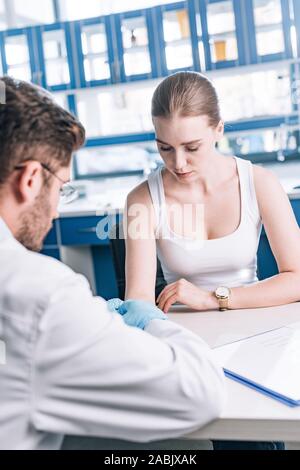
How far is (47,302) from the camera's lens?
0.69 meters

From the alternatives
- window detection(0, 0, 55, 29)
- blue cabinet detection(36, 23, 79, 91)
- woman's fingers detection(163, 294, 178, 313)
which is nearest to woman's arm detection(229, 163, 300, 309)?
woman's fingers detection(163, 294, 178, 313)

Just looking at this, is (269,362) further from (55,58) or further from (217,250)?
(55,58)

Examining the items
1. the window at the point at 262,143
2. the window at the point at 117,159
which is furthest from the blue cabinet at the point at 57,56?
the window at the point at 262,143

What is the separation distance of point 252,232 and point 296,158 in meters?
2.16

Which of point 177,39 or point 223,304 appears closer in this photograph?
point 223,304

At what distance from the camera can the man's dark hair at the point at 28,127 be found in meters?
0.77

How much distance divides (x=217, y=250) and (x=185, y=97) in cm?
43

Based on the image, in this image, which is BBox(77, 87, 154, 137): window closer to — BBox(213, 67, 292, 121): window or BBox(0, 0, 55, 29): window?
BBox(213, 67, 292, 121): window

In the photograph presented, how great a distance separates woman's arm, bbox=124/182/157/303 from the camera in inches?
57.9

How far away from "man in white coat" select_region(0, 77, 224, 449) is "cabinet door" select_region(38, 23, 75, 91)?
3.07m

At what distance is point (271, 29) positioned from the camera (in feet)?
10.9

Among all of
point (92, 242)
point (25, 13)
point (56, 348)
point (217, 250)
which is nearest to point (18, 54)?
point (25, 13)

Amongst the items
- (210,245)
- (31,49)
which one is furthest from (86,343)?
(31,49)

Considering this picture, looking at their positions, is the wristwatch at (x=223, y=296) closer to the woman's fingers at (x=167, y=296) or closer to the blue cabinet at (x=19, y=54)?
the woman's fingers at (x=167, y=296)
